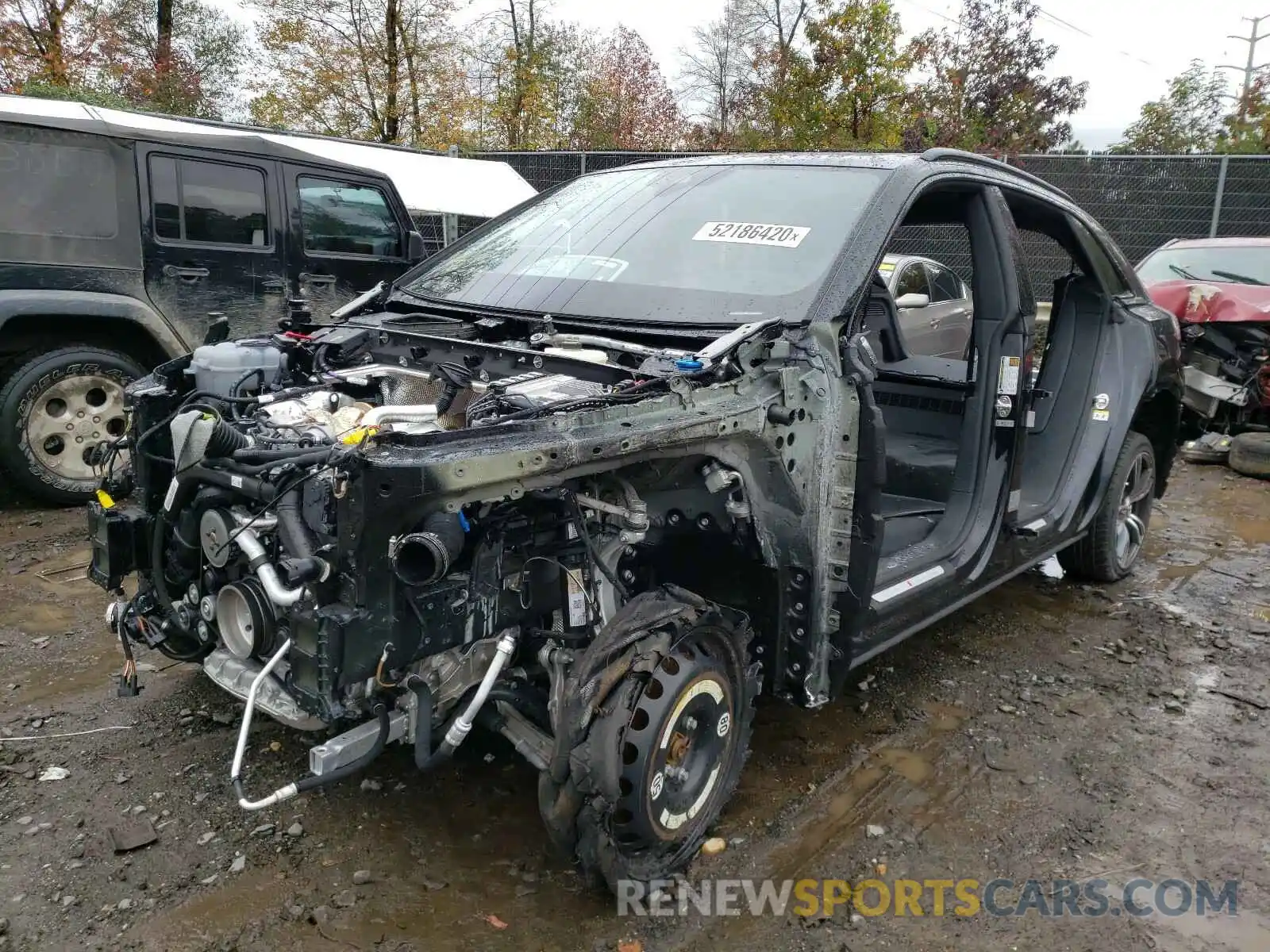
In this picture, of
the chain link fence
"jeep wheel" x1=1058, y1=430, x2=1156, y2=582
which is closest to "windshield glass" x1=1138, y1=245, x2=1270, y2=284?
the chain link fence

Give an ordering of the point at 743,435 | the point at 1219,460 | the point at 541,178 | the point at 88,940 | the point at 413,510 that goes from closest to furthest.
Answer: the point at 413,510 → the point at 88,940 → the point at 743,435 → the point at 1219,460 → the point at 541,178

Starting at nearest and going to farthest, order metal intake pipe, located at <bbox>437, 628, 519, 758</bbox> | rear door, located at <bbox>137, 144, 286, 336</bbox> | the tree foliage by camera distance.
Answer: metal intake pipe, located at <bbox>437, 628, 519, 758</bbox> → rear door, located at <bbox>137, 144, 286, 336</bbox> → the tree foliage

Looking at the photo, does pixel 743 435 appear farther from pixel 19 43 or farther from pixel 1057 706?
pixel 19 43

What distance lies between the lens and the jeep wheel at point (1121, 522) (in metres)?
4.68

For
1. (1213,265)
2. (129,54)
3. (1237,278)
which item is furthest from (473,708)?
(129,54)

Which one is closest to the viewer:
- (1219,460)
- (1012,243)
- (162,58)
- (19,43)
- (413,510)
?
(413,510)

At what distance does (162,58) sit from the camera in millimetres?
19812

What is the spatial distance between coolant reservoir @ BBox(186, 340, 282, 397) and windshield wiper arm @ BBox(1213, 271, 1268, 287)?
8.14m

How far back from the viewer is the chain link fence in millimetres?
11430

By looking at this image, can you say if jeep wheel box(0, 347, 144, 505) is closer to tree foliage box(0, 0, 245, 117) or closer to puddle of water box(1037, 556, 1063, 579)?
puddle of water box(1037, 556, 1063, 579)

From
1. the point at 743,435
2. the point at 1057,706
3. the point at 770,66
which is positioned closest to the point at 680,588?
the point at 743,435

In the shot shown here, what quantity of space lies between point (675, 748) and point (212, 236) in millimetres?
5235

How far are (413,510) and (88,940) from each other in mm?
1396

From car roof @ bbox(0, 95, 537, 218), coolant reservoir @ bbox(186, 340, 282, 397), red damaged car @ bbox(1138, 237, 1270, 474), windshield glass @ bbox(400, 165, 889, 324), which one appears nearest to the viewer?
coolant reservoir @ bbox(186, 340, 282, 397)
